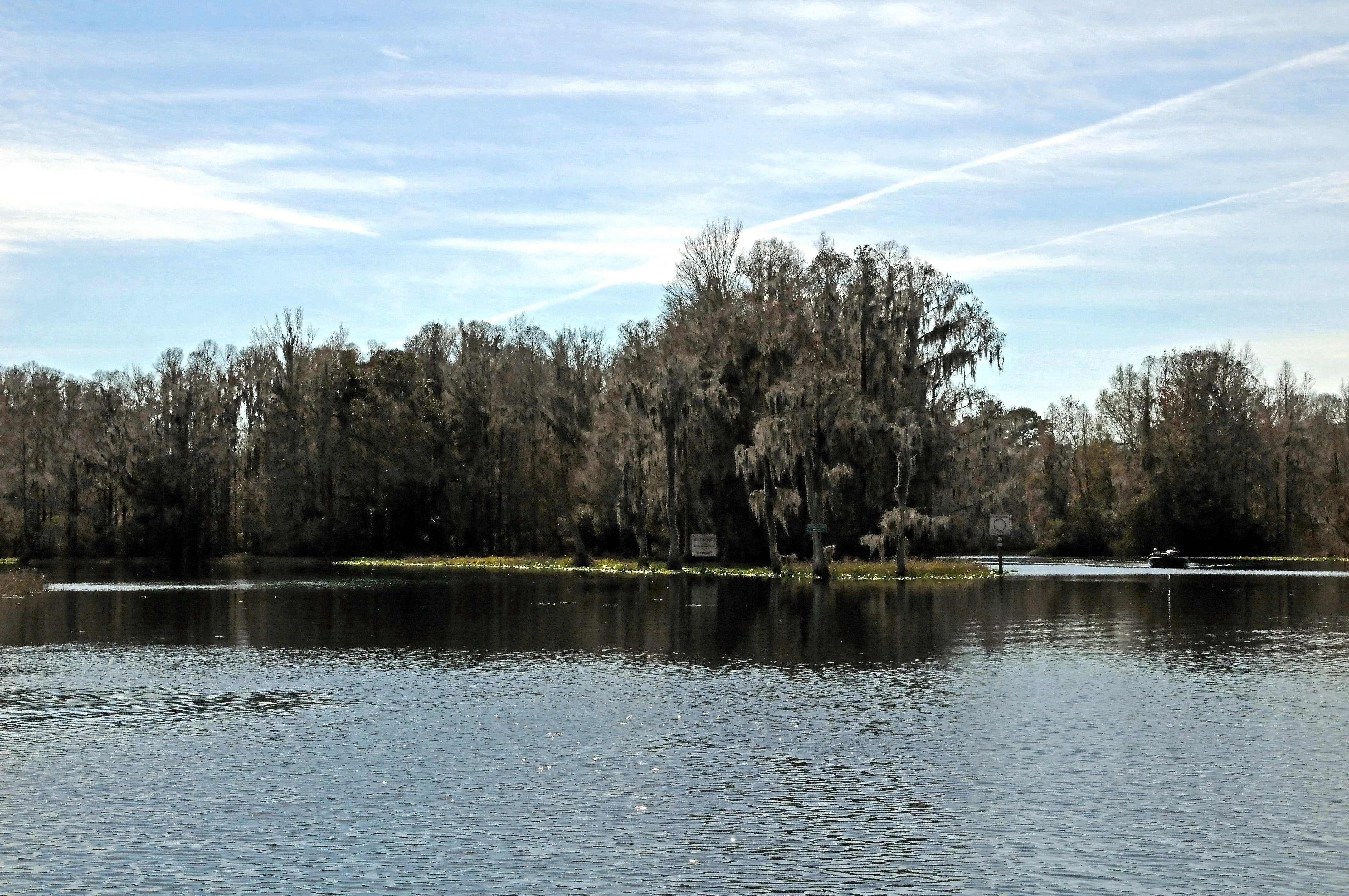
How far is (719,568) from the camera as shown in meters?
70.8

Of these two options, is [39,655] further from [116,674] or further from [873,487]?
[873,487]

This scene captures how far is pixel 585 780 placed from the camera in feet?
54.5

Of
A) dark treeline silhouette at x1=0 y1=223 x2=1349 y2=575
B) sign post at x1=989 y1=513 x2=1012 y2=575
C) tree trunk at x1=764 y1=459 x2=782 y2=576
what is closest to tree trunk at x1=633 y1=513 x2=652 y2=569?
dark treeline silhouette at x1=0 y1=223 x2=1349 y2=575

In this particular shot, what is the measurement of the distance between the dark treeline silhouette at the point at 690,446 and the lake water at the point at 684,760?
27.3 meters

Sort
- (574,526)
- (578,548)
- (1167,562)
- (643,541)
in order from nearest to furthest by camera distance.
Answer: (643,541), (574,526), (578,548), (1167,562)

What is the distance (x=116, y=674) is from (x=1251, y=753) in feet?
71.7

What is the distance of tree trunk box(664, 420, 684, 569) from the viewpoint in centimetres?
6631

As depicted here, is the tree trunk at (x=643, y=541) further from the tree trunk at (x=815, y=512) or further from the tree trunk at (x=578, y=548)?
the tree trunk at (x=815, y=512)

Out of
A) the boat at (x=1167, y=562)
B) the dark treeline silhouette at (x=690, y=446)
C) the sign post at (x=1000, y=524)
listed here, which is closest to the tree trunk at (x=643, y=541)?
the dark treeline silhouette at (x=690, y=446)

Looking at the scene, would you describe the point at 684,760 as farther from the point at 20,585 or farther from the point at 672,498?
the point at 20,585

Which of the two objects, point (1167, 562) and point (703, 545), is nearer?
point (703, 545)

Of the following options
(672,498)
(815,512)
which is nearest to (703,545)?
(672,498)

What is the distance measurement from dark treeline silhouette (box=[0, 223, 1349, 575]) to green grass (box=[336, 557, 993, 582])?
1.54 m

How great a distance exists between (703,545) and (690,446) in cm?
527
